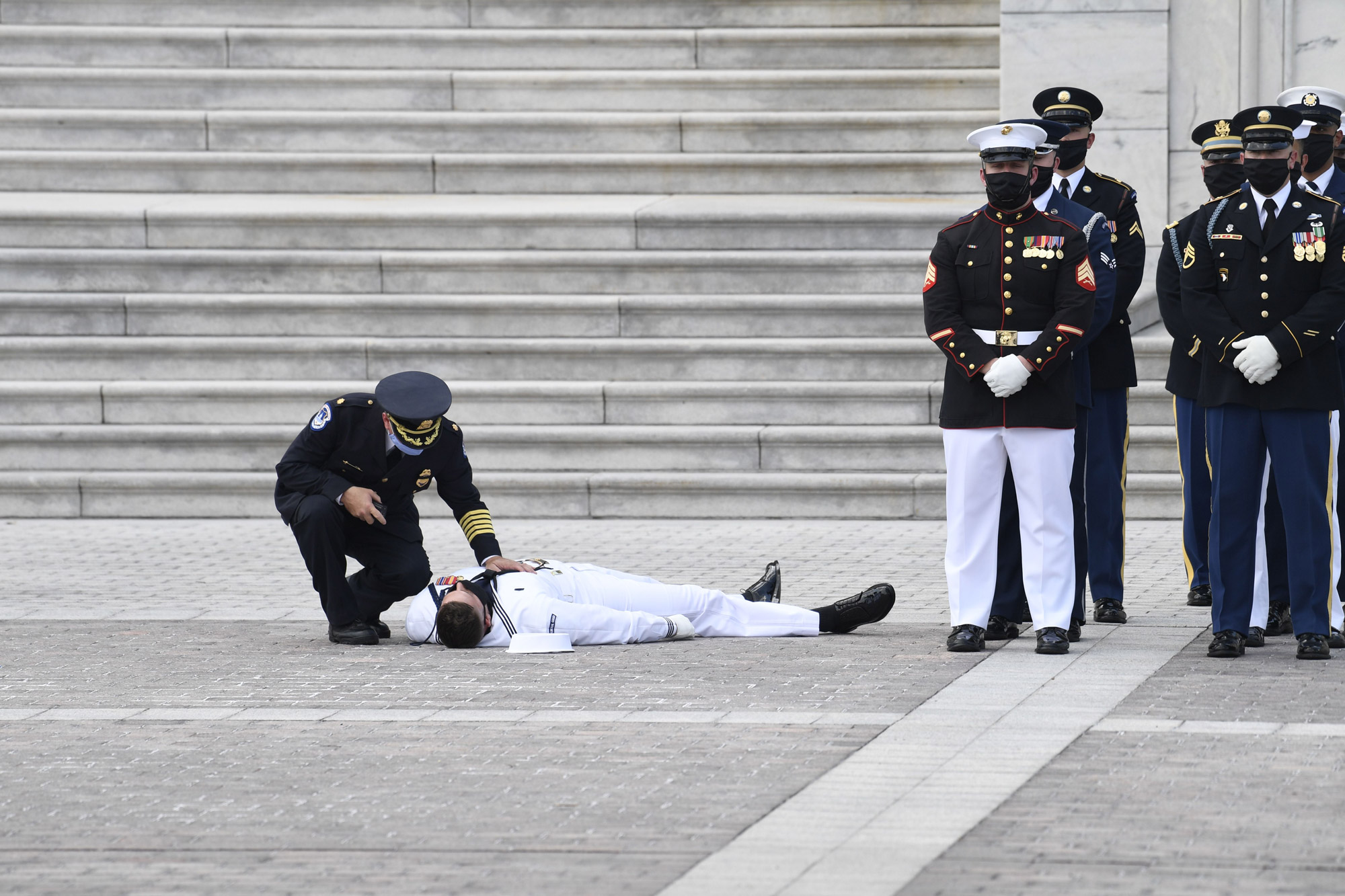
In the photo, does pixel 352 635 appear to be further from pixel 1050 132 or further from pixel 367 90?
pixel 367 90

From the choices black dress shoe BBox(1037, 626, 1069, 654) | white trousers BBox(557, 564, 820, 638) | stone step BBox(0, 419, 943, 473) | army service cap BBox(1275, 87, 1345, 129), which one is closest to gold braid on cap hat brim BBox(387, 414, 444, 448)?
white trousers BBox(557, 564, 820, 638)

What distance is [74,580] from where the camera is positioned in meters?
10.3

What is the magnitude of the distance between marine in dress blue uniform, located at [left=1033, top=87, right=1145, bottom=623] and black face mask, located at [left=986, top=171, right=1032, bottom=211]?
3.17 ft

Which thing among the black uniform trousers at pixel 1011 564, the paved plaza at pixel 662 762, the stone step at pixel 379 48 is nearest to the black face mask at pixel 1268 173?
the black uniform trousers at pixel 1011 564

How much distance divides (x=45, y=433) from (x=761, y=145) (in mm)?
5867

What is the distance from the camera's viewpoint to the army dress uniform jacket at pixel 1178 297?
7902 mm

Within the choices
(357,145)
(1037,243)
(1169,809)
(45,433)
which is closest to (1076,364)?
(1037,243)

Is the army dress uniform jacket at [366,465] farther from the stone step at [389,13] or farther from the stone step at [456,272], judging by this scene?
the stone step at [389,13]

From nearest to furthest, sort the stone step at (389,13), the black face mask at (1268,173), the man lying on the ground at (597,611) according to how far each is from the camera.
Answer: the black face mask at (1268,173) → the man lying on the ground at (597,611) → the stone step at (389,13)

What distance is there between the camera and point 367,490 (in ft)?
27.0

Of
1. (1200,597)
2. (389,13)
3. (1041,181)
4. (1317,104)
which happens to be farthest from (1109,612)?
(389,13)

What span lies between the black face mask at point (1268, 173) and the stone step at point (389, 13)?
9.38 metres

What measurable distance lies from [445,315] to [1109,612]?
20.5ft

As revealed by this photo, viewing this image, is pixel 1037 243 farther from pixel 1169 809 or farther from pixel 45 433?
pixel 45 433
